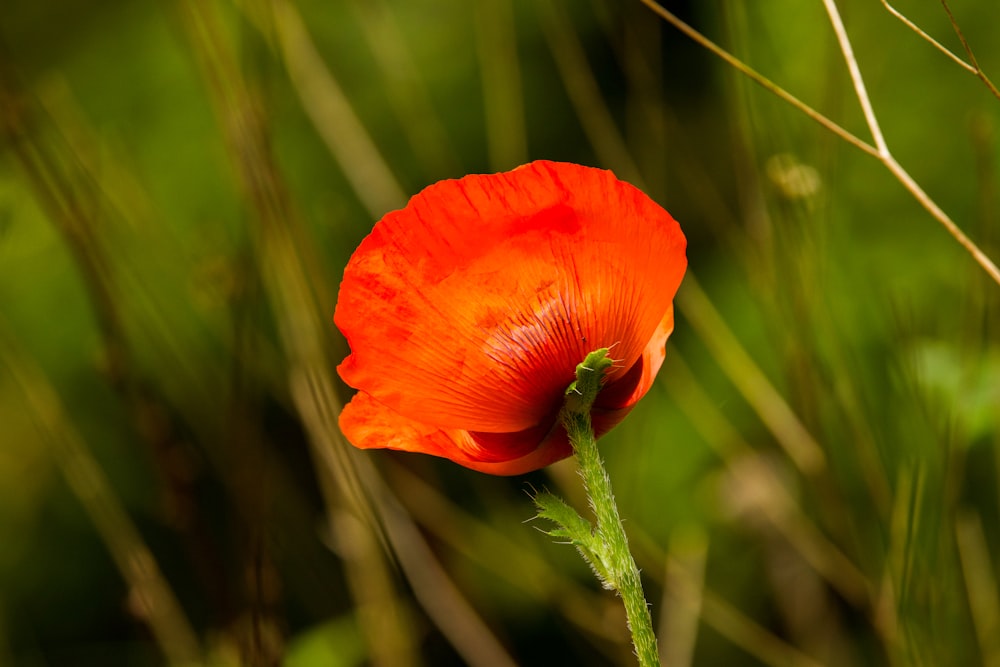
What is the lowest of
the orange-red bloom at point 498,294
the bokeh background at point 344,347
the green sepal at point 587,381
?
the bokeh background at point 344,347

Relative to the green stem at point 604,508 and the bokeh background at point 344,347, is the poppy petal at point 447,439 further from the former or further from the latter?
the bokeh background at point 344,347

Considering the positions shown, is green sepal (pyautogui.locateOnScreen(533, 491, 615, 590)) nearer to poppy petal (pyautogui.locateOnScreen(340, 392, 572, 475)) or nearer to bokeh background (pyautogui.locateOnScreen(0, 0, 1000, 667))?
poppy petal (pyautogui.locateOnScreen(340, 392, 572, 475))

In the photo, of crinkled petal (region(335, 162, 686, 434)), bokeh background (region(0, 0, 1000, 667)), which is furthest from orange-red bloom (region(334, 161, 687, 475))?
bokeh background (region(0, 0, 1000, 667))

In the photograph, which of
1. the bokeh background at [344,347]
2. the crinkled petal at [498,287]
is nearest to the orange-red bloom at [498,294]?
the crinkled petal at [498,287]

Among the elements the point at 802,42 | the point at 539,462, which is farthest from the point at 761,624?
the point at 539,462

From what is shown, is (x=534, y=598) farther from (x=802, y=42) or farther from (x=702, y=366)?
(x=802, y=42)

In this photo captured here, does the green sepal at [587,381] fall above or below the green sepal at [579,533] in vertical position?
above
